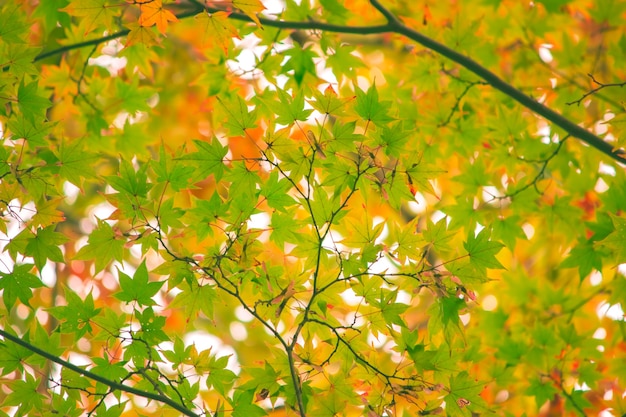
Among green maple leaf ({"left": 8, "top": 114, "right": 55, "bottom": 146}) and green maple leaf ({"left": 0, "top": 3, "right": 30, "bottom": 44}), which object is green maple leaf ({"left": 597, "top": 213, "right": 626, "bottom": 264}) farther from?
green maple leaf ({"left": 0, "top": 3, "right": 30, "bottom": 44})

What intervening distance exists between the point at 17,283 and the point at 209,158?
2.15ft

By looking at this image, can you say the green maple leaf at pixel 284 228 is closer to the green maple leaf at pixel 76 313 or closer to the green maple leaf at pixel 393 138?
the green maple leaf at pixel 393 138

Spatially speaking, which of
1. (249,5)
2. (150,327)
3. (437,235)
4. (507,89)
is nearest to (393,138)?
(437,235)

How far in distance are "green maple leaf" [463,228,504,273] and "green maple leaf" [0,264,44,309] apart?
1.24 metres

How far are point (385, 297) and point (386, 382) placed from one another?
240mm

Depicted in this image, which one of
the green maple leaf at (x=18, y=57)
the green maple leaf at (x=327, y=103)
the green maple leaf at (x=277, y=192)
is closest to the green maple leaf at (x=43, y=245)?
the green maple leaf at (x=18, y=57)

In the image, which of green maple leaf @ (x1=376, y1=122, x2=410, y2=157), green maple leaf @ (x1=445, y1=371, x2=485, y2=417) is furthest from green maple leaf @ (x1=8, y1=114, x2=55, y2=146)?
green maple leaf @ (x1=445, y1=371, x2=485, y2=417)

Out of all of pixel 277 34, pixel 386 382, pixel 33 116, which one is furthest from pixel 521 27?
pixel 33 116

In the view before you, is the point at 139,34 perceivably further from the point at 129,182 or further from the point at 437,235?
the point at 437,235

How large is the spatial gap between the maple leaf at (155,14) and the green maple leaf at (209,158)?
36 centimetres

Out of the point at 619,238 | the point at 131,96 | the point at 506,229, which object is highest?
the point at 131,96

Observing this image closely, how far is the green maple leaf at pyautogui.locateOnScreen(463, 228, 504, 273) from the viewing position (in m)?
1.60

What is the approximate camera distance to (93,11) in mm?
1678

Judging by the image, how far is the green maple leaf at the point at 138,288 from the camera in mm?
1515
